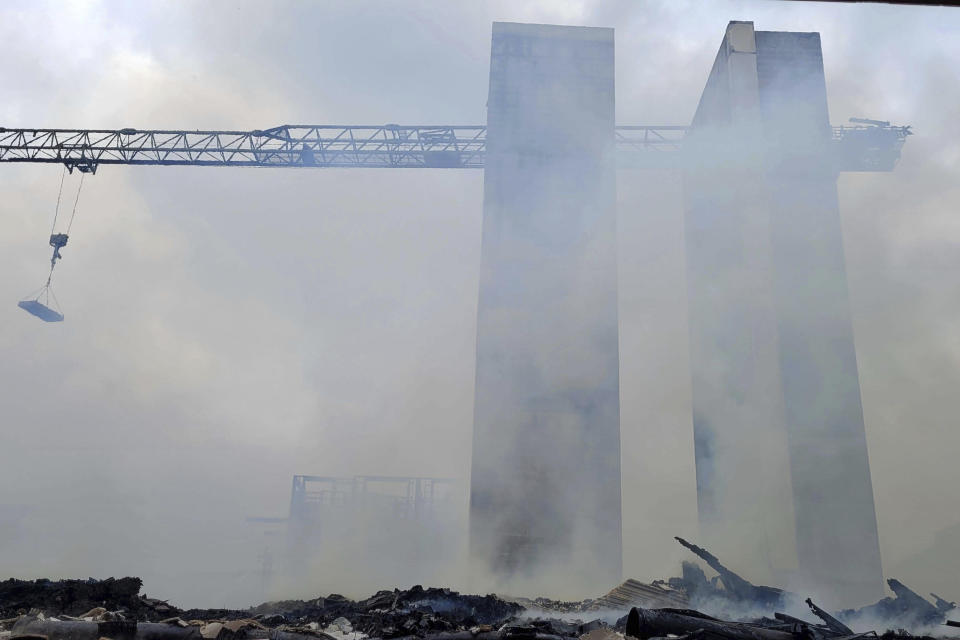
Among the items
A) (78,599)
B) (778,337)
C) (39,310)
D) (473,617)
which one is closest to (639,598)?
(473,617)

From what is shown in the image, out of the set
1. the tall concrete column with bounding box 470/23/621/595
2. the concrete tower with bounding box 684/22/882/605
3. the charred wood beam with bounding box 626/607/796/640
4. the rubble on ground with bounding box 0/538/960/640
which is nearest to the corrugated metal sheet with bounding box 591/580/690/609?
the rubble on ground with bounding box 0/538/960/640

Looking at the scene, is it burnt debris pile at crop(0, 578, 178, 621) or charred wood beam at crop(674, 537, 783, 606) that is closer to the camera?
burnt debris pile at crop(0, 578, 178, 621)

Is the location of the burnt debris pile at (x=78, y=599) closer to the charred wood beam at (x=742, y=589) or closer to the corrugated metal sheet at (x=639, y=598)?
the corrugated metal sheet at (x=639, y=598)

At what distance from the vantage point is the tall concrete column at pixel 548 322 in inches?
613

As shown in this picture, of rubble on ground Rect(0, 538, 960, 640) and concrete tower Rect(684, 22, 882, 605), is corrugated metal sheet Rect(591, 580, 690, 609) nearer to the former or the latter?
rubble on ground Rect(0, 538, 960, 640)

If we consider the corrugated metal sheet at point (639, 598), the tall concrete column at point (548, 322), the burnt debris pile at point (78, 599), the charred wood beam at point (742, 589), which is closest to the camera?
the burnt debris pile at point (78, 599)

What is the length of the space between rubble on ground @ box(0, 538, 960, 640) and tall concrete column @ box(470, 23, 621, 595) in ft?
5.25

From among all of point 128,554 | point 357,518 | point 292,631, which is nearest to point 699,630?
point 292,631

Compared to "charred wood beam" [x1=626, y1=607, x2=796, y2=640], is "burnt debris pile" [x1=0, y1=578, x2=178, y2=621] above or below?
below

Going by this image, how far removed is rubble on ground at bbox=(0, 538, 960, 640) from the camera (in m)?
7.68

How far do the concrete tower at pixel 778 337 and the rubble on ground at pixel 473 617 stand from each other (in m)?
2.13

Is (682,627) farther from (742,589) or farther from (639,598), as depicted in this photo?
(639,598)

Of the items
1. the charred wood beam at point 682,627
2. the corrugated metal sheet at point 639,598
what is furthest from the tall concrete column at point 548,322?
the charred wood beam at point 682,627

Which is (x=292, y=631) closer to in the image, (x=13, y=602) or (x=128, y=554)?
(x=13, y=602)
